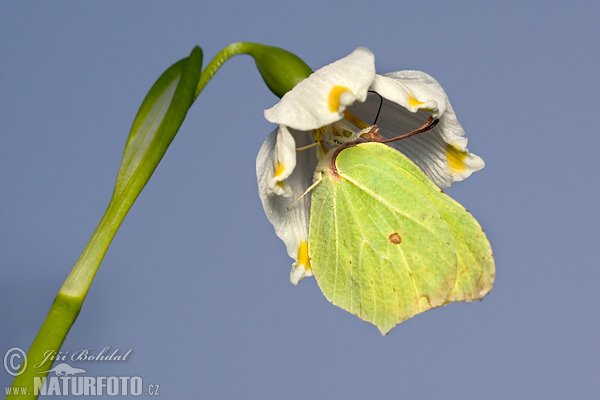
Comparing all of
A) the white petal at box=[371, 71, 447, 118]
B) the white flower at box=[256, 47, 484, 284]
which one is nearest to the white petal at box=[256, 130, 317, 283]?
the white flower at box=[256, 47, 484, 284]

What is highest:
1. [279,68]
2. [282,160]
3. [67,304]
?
[279,68]

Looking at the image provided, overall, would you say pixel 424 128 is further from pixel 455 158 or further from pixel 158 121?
pixel 158 121

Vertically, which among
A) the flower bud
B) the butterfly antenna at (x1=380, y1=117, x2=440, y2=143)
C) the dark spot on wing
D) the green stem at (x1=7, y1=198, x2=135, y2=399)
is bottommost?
the green stem at (x1=7, y1=198, x2=135, y2=399)

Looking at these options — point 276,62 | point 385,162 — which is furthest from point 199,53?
point 385,162

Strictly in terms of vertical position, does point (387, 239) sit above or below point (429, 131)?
below

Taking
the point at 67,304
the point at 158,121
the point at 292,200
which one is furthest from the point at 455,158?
the point at 67,304

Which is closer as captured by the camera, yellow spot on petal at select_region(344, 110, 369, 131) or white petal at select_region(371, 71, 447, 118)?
white petal at select_region(371, 71, 447, 118)

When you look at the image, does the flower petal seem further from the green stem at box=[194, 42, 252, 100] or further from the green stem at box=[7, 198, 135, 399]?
the green stem at box=[7, 198, 135, 399]

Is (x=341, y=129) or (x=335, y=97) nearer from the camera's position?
(x=335, y=97)
